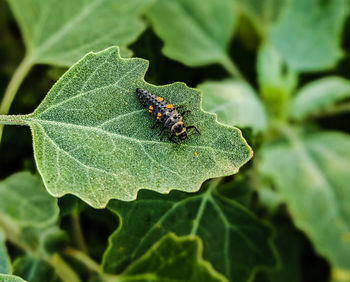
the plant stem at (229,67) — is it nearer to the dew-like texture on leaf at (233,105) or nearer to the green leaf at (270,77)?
the green leaf at (270,77)

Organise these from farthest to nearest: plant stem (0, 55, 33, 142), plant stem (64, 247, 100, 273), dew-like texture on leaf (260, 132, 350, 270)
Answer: dew-like texture on leaf (260, 132, 350, 270) → plant stem (64, 247, 100, 273) → plant stem (0, 55, 33, 142)

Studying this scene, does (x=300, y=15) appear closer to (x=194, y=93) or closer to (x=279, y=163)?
(x=279, y=163)

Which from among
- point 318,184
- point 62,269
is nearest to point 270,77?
point 318,184

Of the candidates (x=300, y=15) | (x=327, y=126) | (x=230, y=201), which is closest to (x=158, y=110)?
(x=230, y=201)

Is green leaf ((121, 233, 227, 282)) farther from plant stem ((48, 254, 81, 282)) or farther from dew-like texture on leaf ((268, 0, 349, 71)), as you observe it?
dew-like texture on leaf ((268, 0, 349, 71))

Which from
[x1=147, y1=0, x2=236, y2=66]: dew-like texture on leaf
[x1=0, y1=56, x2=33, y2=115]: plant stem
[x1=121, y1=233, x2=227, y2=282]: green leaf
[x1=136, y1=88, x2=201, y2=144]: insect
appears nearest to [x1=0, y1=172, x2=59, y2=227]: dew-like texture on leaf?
[x1=0, y1=56, x2=33, y2=115]: plant stem

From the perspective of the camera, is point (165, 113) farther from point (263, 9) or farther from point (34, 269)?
point (263, 9)
